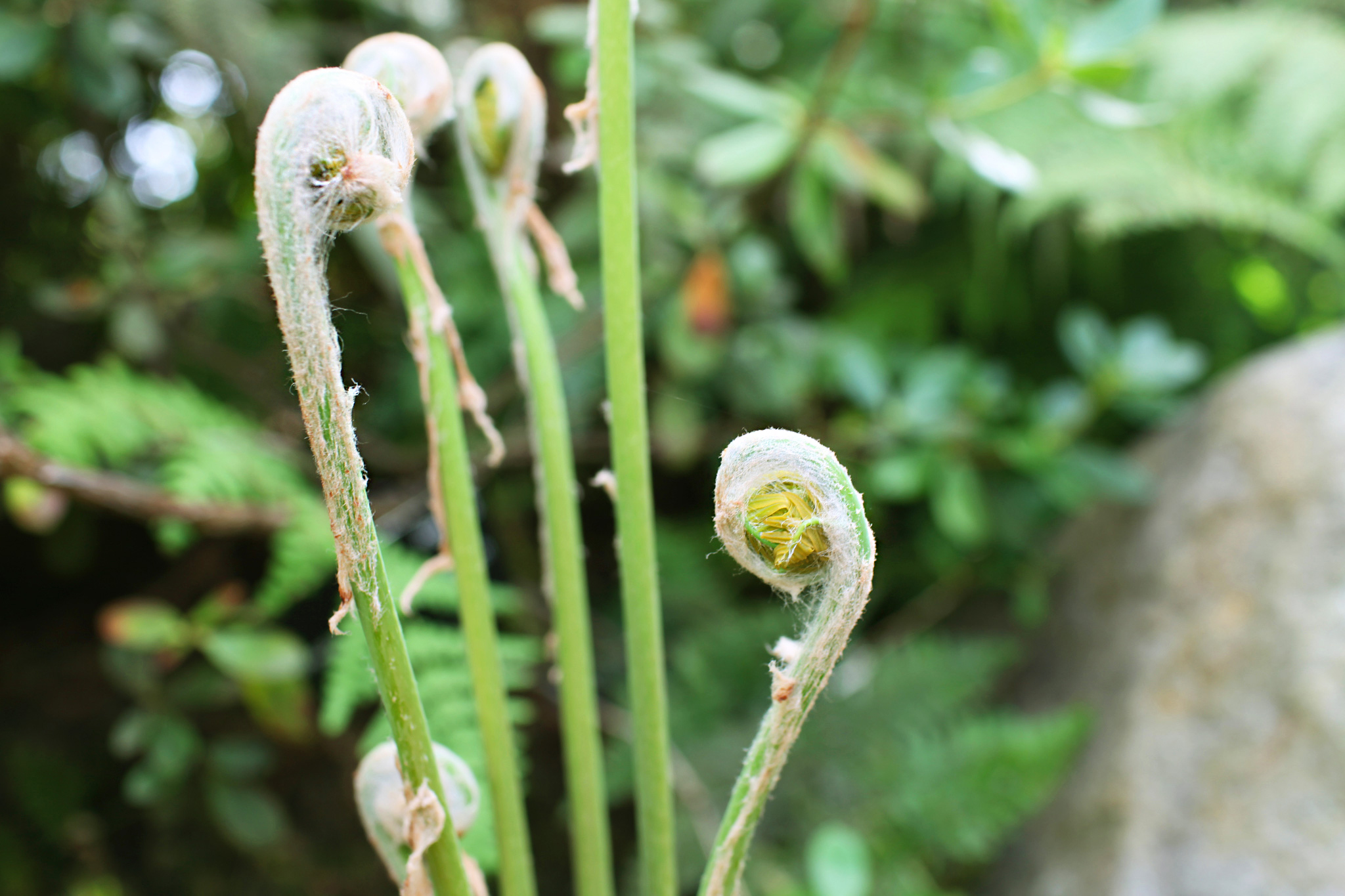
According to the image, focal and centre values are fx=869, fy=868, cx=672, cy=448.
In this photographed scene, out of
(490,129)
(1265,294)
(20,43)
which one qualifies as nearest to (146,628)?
(20,43)

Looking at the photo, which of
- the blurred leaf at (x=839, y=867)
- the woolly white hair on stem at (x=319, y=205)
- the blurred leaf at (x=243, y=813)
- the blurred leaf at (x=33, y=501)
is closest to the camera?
the woolly white hair on stem at (x=319, y=205)

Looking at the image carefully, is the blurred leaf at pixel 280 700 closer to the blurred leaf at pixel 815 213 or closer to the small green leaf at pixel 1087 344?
the blurred leaf at pixel 815 213

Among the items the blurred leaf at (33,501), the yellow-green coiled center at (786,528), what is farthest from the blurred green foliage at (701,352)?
the yellow-green coiled center at (786,528)

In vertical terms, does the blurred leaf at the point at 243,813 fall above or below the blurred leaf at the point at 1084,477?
below

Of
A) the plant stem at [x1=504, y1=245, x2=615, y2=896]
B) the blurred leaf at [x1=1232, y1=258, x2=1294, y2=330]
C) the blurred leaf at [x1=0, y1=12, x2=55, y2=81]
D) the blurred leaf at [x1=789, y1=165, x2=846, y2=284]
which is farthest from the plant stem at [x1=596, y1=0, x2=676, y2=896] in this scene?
the blurred leaf at [x1=1232, y1=258, x2=1294, y2=330]

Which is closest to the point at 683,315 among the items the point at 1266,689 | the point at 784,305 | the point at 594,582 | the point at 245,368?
the point at 784,305

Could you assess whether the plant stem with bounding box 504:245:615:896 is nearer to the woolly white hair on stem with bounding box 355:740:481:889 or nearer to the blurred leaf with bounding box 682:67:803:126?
the woolly white hair on stem with bounding box 355:740:481:889
